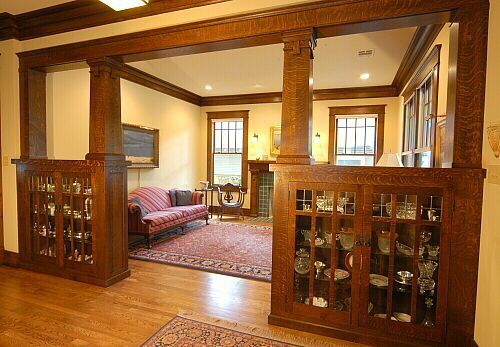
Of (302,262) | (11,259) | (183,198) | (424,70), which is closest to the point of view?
(302,262)

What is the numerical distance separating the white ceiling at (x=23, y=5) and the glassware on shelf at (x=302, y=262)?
350 centimetres

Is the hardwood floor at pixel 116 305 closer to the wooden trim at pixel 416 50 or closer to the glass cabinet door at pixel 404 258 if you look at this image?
the glass cabinet door at pixel 404 258

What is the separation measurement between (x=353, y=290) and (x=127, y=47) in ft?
10.2

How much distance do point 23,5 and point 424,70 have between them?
16.3ft

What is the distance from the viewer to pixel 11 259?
11.8 ft

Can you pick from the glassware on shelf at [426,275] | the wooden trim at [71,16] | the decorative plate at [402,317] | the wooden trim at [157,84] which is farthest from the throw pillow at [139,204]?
the glassware on shelf at [426,275]

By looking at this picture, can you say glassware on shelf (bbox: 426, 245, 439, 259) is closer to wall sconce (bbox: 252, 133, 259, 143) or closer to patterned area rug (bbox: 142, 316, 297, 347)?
patterned area rug (bbox: 142, 316, 297, 347)

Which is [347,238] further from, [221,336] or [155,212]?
[155,212]

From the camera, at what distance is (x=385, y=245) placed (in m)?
2.20

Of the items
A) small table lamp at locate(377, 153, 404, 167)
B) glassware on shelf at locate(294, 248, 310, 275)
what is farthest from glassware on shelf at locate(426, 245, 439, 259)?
small table lamp at locate(377, 153, 404, 167)

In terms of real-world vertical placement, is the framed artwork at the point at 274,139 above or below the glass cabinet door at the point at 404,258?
above

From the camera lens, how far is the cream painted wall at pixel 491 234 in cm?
165

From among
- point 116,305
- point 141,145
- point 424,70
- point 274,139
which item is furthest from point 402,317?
point 274,139

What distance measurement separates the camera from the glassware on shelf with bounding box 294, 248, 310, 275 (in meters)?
2.38
